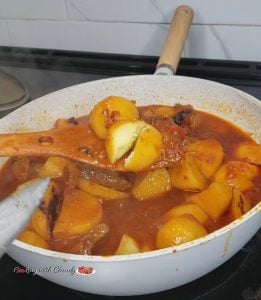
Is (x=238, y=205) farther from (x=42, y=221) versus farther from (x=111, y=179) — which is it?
(x=42, y=221)

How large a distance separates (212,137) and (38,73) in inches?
29.5

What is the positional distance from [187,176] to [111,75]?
66 centimetres

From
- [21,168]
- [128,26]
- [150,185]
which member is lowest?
[21,168]

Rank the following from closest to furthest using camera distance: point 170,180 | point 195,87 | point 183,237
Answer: point 183,237 < point 170,180 < point 195,87

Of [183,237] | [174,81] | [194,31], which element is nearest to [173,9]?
[194,31]

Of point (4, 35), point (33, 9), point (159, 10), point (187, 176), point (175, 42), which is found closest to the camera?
point (187, 176)

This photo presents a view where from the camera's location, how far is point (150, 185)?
→ 38.1 inches

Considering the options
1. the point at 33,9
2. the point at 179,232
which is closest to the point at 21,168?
the point at 179,232

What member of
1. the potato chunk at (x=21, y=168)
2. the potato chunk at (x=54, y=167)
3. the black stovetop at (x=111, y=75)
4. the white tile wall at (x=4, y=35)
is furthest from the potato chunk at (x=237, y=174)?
the white tile wall at (x=4, y=35)

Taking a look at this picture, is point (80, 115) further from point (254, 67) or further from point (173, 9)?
point (254, 67)

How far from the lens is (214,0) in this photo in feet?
4.38

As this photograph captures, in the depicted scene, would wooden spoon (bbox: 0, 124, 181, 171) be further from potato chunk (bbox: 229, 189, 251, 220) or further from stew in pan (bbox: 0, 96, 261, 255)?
potato chunk (bbox: 229, 189, 251, 220)

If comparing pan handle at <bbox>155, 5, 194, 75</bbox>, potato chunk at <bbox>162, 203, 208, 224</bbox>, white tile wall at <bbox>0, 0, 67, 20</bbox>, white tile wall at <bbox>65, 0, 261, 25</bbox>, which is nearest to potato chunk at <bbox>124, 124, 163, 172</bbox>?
potato chunk at <bbox>162, 203, 208, 224</bbox>

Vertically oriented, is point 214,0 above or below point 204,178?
above
